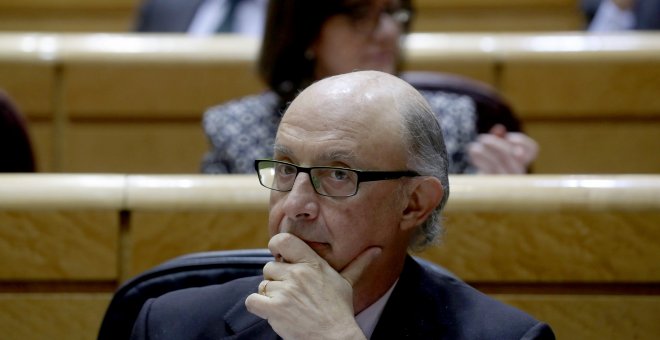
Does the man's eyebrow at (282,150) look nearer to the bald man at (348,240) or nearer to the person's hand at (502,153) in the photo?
the bald man at (348,240)

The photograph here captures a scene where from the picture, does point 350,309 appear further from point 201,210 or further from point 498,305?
point 201,210

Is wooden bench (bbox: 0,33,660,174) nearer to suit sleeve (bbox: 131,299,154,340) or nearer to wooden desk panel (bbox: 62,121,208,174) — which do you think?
wooden desk panel (bbox: 62,121,208,174)

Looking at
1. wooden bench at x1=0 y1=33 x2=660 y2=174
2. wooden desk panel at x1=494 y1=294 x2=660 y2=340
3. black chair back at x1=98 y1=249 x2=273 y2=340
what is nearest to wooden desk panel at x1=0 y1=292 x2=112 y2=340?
black chair back at x1=98 y1=249 x2=273 y2=340

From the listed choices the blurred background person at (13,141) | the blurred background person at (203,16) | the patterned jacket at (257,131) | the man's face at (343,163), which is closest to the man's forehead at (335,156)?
the man's face at (343,163)

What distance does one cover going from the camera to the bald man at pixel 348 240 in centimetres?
73

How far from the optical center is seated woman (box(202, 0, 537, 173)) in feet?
4.25

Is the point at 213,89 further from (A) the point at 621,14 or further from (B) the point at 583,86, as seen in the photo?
(A) the point at 621,14

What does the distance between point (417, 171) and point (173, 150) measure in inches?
39.3

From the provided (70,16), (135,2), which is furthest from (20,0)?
(135,2)

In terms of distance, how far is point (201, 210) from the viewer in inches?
38.8

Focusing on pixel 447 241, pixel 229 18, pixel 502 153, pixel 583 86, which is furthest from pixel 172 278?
pixel 229 18

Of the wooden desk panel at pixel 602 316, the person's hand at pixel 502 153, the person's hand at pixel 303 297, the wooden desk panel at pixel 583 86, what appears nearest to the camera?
the person's hand at pixel 303 297

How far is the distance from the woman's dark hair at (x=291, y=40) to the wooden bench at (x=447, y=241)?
0.37m

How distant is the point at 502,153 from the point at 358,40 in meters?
0.24
